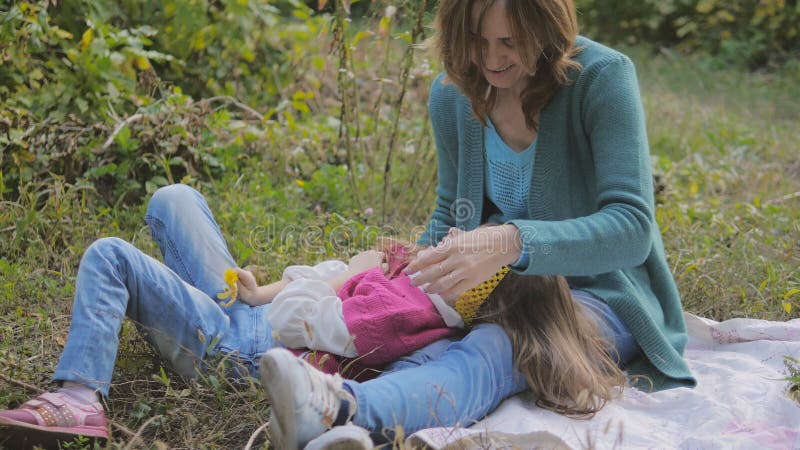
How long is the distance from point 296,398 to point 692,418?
975mm

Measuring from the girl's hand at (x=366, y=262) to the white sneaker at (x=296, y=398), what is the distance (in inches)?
25.1

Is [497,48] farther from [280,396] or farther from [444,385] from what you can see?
[280,396]

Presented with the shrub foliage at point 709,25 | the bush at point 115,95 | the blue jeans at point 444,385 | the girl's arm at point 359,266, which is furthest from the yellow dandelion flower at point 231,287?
the shrub foliage at point 709,25

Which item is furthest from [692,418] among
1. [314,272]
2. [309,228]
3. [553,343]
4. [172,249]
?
[309,228]

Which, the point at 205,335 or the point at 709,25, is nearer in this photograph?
the point at 205,335

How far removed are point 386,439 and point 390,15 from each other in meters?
1.65

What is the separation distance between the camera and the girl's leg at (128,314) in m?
1.81

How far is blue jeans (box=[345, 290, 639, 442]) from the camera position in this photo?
173cm

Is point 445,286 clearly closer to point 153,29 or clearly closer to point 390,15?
point 390,15

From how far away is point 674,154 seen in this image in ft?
15.4

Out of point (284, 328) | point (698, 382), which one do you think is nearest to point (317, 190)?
point (284, 328)

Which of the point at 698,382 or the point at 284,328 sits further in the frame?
the point at 698,382

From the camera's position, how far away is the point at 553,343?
1943 mm

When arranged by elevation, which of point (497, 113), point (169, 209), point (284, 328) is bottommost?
point (284, 328)
